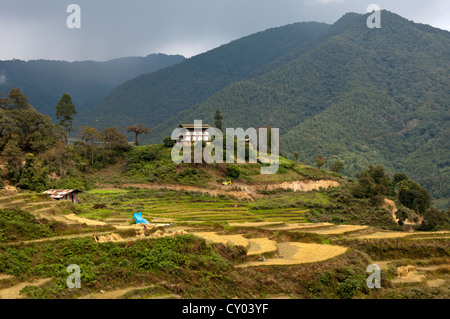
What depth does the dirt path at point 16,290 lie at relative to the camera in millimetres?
13763

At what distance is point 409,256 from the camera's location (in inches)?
1066

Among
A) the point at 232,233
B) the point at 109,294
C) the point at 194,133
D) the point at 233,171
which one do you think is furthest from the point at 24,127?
the point at 109,294

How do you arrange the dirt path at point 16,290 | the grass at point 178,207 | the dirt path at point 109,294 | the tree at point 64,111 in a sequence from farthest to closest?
the tree at point 64,111
the grass at point 178,207
the dirt path at point 109,294
the dirt path at point 16,290

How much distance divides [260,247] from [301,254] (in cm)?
222

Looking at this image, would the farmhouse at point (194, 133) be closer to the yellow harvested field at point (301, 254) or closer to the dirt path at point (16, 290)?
the yellow harvested field at point (301, 254)

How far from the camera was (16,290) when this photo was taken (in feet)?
47.0

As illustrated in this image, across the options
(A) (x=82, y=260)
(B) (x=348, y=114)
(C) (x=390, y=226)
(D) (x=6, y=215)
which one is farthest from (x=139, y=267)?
(B) (x=348, y=114)

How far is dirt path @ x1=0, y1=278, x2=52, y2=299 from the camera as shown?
13.8m

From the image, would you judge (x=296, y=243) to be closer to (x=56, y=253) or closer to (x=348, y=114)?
(x=56, y=253)

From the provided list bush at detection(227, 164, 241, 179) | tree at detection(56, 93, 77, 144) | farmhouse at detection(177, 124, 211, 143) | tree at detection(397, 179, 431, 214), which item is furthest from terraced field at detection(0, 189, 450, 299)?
tree at detection(397, 179, 431, 214)

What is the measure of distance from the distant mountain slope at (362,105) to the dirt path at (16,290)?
89.4 m

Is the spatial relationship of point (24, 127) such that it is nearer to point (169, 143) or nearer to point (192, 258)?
point (169, 143)

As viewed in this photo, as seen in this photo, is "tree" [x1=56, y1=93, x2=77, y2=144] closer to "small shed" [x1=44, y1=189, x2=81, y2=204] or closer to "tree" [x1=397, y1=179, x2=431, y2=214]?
"small shed" [x1=44, y1=189, x2=81, y2=204]

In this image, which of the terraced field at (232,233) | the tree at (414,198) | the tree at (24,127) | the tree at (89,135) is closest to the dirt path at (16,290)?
the terraced field at (232,233)
